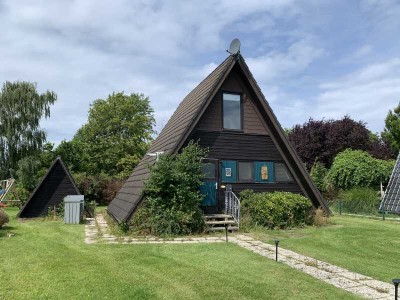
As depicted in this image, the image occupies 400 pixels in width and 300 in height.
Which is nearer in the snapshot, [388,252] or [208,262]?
[208,262]

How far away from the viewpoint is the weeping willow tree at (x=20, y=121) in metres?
34.7

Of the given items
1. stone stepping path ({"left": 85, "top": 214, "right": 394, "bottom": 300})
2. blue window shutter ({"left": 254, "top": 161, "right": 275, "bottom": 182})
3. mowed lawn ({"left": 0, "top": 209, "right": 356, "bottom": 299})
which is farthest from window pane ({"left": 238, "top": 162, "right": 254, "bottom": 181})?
mowed lawn ({"left": 0, "top": 209, "right": 356, "bottom": 299})

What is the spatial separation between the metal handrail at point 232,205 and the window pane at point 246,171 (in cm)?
94

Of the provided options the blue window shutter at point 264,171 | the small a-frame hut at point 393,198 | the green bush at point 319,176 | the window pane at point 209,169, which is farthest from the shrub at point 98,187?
the small a-frame hut at point 393,198

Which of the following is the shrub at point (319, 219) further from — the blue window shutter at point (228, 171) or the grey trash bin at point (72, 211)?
the grey trash bin at point (72, 211)

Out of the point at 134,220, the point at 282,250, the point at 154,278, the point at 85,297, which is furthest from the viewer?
the point at 134,220

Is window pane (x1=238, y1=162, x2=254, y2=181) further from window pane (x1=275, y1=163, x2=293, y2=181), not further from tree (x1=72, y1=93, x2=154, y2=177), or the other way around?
tree (x1=72, y1=93, x2=154, y2=177)

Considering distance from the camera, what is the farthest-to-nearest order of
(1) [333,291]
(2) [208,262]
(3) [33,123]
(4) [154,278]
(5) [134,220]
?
(3) [33,123]
(5) [134,220]
(2) [208,262]
(4) [154,278]
(1) [333,291]

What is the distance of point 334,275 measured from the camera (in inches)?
276

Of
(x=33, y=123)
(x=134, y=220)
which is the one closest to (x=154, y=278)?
(x=134, y=220)

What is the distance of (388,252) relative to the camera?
383 inches

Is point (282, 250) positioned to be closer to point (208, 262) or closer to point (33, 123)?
point (208, 262)

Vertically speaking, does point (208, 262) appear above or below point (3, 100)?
below

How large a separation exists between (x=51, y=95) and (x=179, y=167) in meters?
28.0
